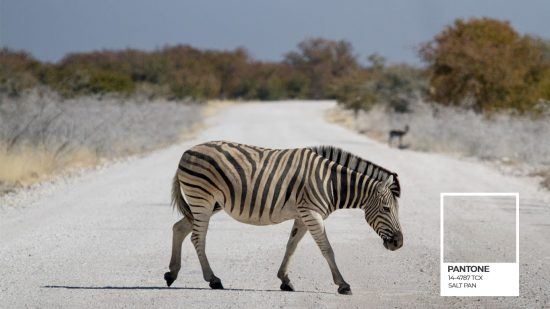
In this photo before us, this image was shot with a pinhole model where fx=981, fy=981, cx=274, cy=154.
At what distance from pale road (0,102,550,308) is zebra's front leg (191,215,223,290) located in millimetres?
96

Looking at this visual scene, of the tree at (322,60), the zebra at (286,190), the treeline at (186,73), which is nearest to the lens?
the zebra at (286,190)

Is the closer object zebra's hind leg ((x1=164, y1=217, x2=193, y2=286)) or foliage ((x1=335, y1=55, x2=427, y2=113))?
zebra's hind leg ((x1=164, y1=217, x2=193, y2=286))

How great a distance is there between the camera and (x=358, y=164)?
8664 mm

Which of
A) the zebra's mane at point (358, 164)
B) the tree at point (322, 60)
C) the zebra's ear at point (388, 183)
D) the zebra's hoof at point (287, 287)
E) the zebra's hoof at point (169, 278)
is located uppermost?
the zebra's mane at point (358, 164)

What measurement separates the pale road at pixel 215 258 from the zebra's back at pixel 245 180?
0.74 metres

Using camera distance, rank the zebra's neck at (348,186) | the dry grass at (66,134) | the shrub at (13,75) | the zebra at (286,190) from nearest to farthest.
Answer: the zebra at (286,190) < the zebra's neck at (348,186) < the dry grass at (66,134) < the shrub at (13,75)

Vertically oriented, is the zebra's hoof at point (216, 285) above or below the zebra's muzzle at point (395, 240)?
below

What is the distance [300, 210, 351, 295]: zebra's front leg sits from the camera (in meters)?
8.39

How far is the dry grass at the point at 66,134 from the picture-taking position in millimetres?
21375

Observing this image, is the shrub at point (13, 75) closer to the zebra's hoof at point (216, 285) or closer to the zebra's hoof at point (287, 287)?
the zebra's hoof at point (216, 285)

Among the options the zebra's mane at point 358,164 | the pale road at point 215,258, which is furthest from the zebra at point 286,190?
the pale road at point 215,258

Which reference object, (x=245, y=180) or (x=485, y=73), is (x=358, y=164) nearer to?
(x=245, y=180)

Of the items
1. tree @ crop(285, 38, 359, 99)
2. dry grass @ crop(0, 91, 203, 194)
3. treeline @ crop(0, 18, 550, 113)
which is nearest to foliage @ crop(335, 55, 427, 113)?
treeline @ crop(0, 18, 550, 113)

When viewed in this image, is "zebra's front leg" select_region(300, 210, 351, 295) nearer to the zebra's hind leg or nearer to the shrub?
the zebra's hind leg
